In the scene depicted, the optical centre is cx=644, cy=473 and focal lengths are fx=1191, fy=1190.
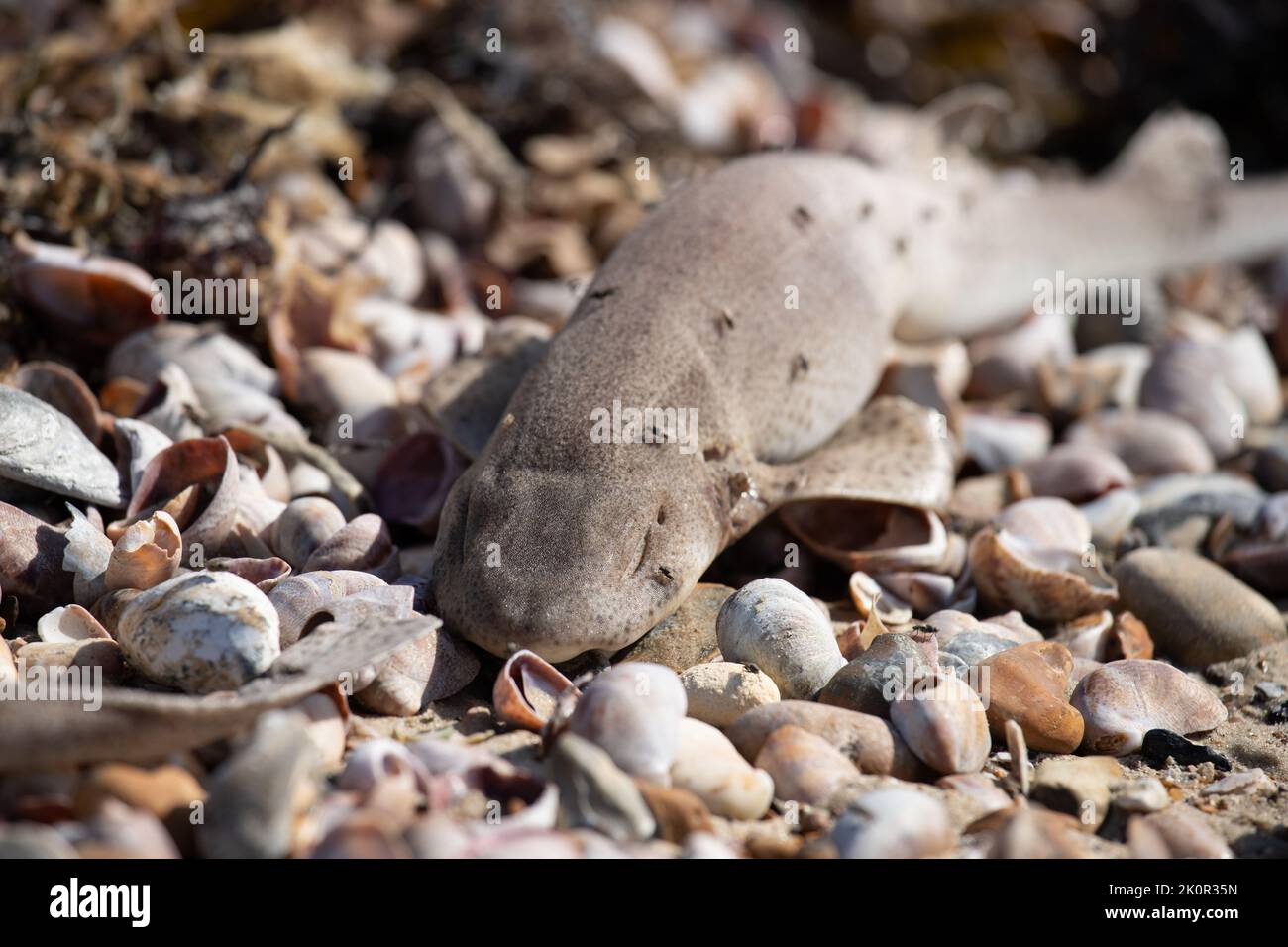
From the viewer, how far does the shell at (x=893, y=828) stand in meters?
2.31

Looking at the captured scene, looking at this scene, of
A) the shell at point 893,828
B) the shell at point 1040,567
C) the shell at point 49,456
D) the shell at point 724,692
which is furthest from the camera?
the shell at point 1040,567

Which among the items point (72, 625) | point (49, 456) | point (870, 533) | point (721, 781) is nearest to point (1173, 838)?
point (721, 781)

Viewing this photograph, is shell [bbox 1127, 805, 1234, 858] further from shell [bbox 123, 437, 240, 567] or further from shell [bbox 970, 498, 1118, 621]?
shell [bbox 123, 437, 240, 567]

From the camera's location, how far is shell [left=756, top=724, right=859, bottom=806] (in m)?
2.57

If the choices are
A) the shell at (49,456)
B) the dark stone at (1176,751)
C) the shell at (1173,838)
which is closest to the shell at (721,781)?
the shell at (1173,838)

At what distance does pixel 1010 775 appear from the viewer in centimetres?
280

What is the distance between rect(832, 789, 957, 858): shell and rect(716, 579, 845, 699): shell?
57 cm

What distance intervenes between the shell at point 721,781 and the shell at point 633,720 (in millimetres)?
31

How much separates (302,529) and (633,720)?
123 cm

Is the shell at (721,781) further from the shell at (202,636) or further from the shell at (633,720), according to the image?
the shell at (202,636)

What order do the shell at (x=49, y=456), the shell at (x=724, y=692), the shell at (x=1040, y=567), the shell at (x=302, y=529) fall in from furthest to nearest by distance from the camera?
the shell at (x=1040, y=567), the shell at (x=302, y=529), the shell at (x=49, y=456), the shell at (x=724, y=692)

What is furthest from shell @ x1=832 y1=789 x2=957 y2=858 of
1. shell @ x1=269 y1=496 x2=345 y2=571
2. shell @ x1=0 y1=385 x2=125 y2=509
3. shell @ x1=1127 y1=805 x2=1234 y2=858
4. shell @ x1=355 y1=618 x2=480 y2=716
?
shell @ x1=0 y1=385 x2=125 y2=509

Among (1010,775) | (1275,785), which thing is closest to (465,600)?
(1010,775)

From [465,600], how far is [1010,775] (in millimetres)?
1364
